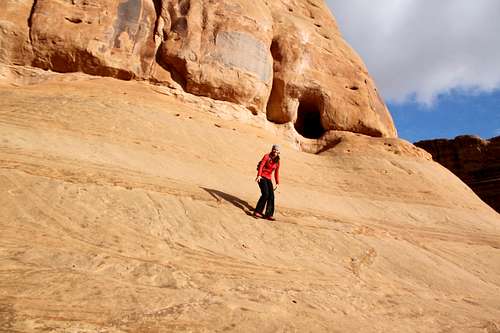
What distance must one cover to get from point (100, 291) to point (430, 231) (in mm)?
9783

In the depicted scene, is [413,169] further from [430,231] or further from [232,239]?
[232,239]

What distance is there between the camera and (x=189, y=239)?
229 inches

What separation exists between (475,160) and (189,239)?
38722 mm

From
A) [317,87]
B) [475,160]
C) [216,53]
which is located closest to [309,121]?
[317,87]

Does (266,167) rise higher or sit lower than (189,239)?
higher

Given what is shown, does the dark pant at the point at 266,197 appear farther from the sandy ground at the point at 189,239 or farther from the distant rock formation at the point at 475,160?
the distant rock formation at the point at 475,160

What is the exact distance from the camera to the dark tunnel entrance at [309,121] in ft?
64.8

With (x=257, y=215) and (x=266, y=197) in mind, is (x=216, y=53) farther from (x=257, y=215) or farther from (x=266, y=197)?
(x=257, y=215)

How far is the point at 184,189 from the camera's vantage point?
758cm

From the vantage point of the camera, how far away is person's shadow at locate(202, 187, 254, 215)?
7.72 m

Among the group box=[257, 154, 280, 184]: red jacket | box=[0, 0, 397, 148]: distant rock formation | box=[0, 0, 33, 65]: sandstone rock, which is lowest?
box=[257, 154, 280, 184]: red jacket

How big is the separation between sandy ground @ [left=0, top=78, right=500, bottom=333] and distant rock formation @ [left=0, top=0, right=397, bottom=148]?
5.38 feet

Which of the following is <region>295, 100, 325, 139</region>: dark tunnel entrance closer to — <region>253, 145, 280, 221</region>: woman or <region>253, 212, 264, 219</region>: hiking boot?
<region>253, 145, 280, 221</region>: woman

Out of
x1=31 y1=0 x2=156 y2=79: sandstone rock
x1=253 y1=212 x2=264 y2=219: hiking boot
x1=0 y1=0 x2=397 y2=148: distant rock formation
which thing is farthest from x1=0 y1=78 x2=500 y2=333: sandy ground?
x1=0 y1=0 x2=397 y2=148: distant rock formation
